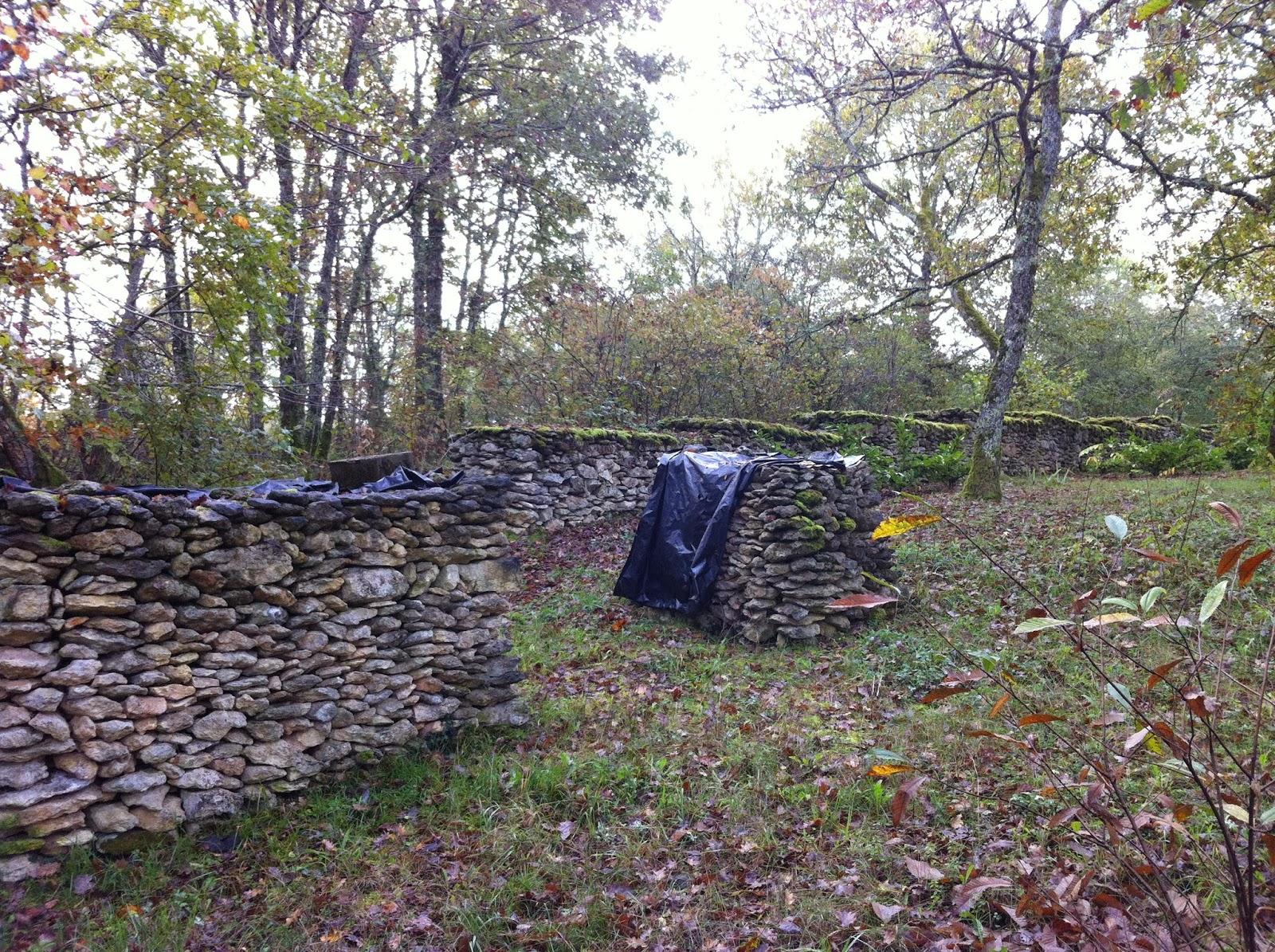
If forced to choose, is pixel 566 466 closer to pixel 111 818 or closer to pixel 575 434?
pixel 575 434

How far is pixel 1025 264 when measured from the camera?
9.66 metres

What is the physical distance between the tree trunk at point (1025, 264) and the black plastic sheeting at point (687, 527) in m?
4.35

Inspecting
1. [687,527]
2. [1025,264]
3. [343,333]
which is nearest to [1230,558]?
[687,527]

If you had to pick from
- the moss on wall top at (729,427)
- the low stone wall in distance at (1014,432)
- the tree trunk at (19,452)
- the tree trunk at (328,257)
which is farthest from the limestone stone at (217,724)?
the low stone wall in distance at (1014,432)

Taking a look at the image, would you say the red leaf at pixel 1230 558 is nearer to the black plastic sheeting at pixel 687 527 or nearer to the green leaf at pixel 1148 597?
the green leaf at pixel 1148 597

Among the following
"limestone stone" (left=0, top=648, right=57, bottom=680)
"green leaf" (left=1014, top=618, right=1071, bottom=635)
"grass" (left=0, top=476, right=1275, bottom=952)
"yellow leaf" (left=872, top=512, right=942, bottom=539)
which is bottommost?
"grass" (left=0, top=476, right=1275, bottom=952)

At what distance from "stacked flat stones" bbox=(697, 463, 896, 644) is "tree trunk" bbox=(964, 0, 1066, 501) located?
14.3ft

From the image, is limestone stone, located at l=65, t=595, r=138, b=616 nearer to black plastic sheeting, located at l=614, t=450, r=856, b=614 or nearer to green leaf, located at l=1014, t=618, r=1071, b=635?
green leaf, located at l=1014, t=618, r=1071, b=635

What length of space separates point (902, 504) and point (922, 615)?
5030 millimetres

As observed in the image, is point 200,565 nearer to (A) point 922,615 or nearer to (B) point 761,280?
(A) point 922,615

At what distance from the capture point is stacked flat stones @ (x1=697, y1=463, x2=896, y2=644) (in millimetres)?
6102

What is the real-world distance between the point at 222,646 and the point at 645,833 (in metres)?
2.32

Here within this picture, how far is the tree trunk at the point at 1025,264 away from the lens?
9.54 m

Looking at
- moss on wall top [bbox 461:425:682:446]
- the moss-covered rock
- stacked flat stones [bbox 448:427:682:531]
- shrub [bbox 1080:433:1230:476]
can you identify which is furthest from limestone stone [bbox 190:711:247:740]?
shrub [bbox 1080:433:1230:476]
